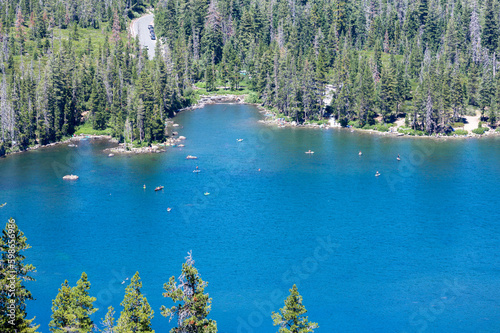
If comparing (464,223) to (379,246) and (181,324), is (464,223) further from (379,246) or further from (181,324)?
(181,324)

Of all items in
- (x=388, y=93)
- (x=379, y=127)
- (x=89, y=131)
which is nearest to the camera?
(x=89, y=131)

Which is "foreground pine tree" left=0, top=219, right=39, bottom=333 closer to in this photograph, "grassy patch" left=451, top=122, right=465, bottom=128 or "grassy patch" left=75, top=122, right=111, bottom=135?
"grassy patch" left=75, top=122, right=111, bottom=135

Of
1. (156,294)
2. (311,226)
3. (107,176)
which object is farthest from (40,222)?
(311,226)

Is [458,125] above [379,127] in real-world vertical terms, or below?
above

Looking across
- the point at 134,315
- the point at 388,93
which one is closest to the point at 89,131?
the point at 388,93

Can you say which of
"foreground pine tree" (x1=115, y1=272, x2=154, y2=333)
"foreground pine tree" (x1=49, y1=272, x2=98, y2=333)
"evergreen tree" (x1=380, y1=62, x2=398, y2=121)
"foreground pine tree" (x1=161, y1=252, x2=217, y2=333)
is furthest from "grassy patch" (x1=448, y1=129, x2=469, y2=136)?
"foreground pine tree" (x1=49, y1=272, x2=98, y2=333)

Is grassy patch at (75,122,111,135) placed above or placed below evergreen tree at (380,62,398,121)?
below

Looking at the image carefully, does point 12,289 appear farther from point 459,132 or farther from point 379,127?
point 459,132
